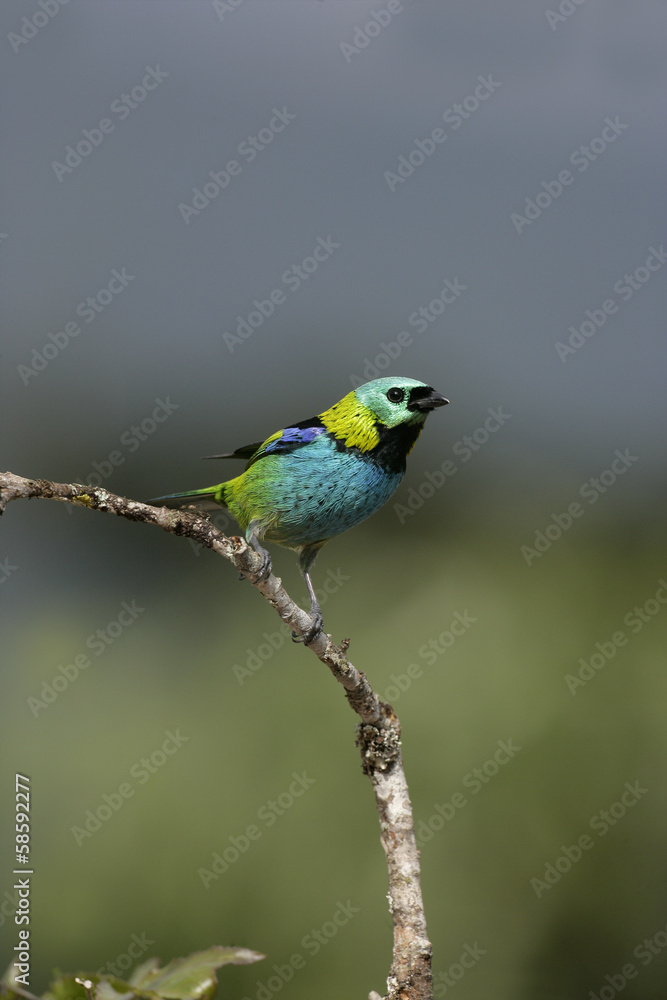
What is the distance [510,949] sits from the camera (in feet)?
19.7

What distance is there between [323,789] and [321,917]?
2.88 ft

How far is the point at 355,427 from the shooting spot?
354 centimetres

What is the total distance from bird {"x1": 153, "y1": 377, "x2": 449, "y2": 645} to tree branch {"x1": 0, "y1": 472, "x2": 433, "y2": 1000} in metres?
0.22

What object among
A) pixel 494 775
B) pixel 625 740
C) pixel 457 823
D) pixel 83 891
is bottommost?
pixel 83 891

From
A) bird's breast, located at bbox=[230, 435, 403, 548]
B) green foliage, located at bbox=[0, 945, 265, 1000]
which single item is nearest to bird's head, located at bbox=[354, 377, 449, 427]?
bird's breast, located at bbox=[230, 435, 403, 548]

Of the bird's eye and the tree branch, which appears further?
the bird's eye

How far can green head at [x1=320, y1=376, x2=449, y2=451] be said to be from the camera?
347 cm

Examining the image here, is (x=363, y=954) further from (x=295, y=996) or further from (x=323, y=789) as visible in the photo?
(x=323, y=789)

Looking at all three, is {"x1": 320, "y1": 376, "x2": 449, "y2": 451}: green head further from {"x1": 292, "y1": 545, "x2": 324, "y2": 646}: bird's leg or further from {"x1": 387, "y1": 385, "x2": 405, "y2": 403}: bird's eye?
{"x1": 292, "y1": 545, "x2": 324, "y2": 646}: bird's leg

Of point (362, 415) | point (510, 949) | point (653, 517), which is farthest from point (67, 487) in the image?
point (653, 517)

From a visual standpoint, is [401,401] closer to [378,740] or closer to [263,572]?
[263,572]

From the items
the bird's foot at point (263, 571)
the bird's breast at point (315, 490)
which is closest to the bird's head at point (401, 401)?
the bird's breast at point (315, 490)

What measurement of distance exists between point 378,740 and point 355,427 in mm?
1316

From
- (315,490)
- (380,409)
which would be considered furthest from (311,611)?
(380,409)
